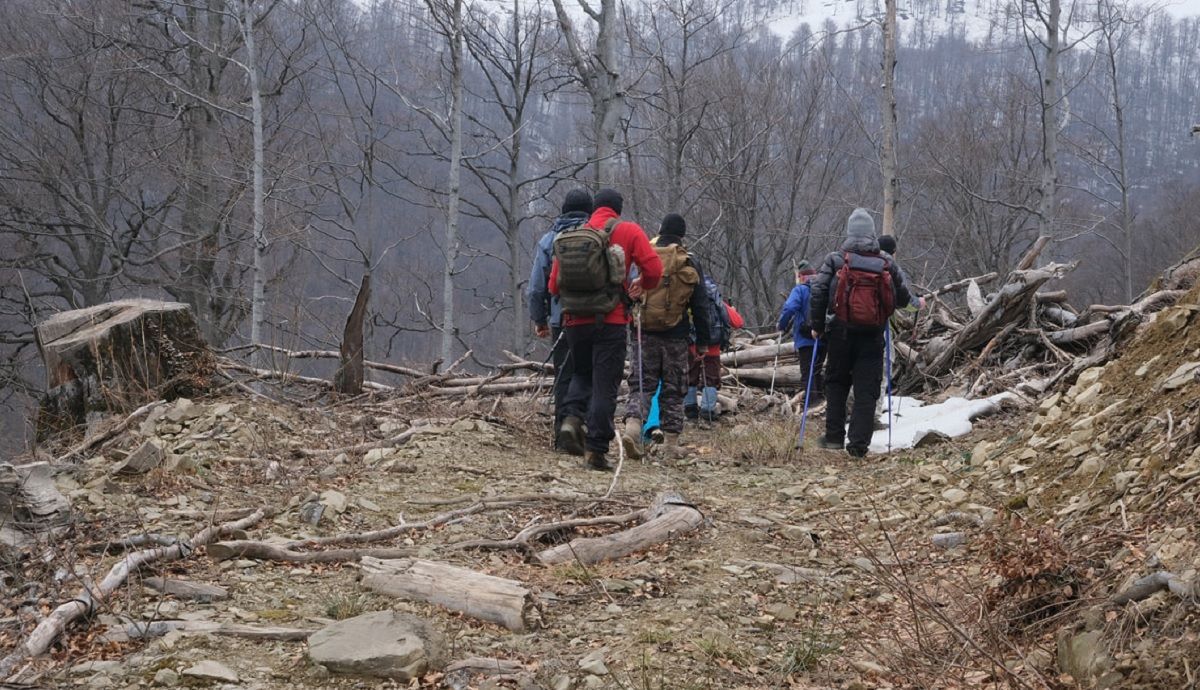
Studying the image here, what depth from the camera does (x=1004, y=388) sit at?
992 centimetres

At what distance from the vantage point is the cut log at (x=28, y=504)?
4508 millimetres

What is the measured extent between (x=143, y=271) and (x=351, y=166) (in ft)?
17.9

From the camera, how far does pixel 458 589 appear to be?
3.84 m

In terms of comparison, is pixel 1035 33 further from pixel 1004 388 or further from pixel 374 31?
pixel 374 31

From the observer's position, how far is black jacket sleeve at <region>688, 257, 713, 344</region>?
26.8ft

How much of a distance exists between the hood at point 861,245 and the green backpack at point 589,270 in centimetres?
210

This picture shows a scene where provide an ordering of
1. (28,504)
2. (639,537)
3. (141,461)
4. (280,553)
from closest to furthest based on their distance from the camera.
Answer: (280,553)
(28,504)
(639,537)
(141,461)

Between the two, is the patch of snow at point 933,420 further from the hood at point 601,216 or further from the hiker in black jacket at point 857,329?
the hood at point 601,216

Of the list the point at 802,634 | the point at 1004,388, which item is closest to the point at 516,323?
the point at 1004,388

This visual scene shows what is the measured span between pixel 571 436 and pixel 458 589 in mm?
3673

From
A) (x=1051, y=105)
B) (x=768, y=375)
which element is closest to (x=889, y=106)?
(x=1051, y=105)

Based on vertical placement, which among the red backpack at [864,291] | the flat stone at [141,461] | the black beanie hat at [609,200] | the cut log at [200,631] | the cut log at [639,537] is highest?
the black beanie hat at [609,200]

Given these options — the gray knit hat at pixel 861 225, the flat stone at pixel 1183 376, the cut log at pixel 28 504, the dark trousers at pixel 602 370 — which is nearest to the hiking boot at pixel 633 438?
the dark trousers at pixel 602 370

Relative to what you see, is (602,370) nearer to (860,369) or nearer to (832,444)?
(860,369)
